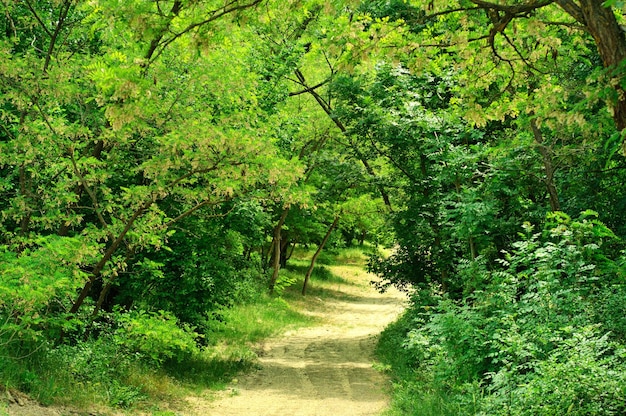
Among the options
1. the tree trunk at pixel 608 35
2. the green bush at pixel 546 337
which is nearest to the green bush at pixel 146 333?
the green bush at pixel 546 337

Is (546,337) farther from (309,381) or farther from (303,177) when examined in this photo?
(309,381)

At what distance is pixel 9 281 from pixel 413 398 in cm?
637

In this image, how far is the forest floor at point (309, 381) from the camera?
1017cm

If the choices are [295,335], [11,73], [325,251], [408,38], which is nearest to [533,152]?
[408,38]

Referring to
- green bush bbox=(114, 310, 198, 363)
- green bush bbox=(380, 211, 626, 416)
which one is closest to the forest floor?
green bush bbox=(114, 310, 198, 363)

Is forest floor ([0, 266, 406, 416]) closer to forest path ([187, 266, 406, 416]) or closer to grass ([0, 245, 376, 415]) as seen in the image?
forest path ([187, 266, 406, 416])

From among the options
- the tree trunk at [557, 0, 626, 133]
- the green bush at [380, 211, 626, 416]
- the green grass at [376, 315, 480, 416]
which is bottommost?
the green grass at [376, 315, 480, 416]

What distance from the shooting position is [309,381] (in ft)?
43.6

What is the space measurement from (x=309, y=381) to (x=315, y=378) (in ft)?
1.29

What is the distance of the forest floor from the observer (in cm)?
1017

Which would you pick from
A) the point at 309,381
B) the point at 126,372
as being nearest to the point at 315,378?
the point at 309,381

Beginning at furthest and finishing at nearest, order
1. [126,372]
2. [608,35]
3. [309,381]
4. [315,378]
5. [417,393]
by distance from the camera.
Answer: [315,378] < [309,381] < [417,393] < [126,372] < [608,35]

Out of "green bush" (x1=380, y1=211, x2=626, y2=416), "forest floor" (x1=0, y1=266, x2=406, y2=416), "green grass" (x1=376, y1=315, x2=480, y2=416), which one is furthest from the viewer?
"forest floor" (x1=0, y1=266, x2=406, y2=416)

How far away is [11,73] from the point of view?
7750mm
